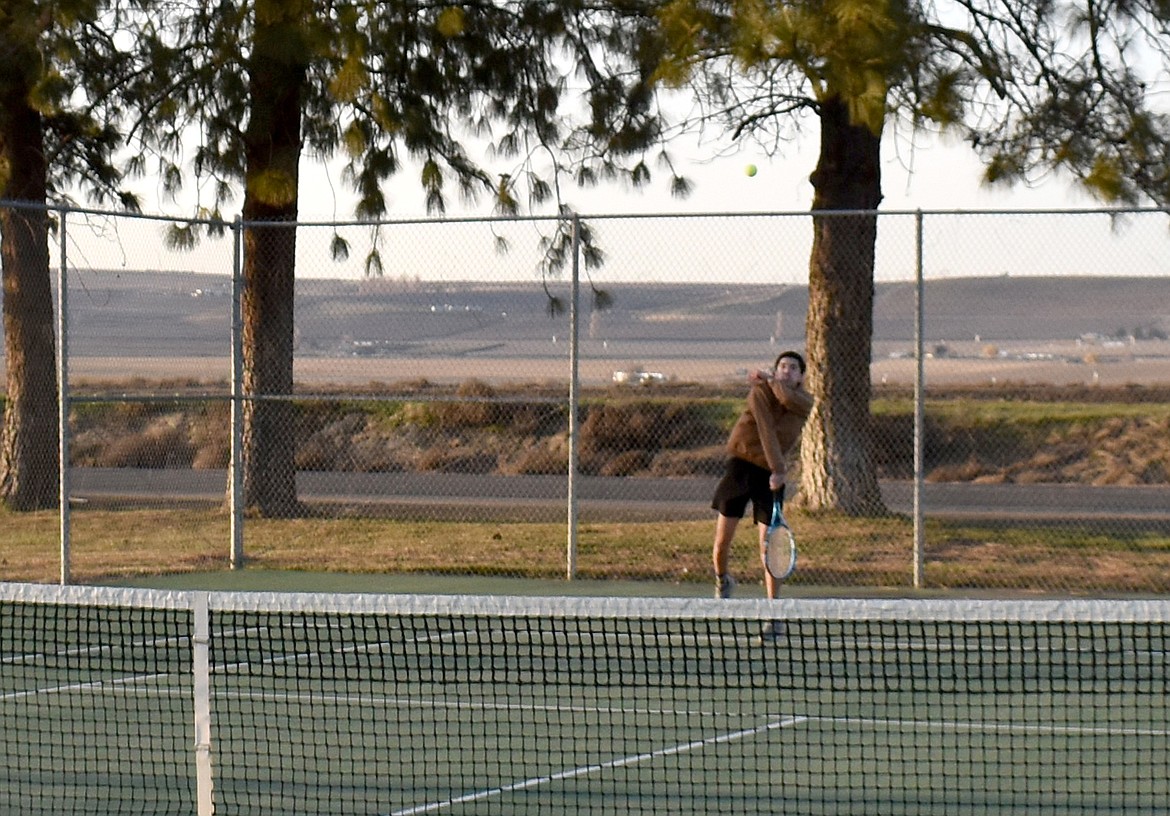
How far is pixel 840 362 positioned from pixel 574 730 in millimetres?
7736

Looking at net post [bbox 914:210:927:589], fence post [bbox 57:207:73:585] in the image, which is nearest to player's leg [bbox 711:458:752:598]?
net post [bbox 914:210:927:589]

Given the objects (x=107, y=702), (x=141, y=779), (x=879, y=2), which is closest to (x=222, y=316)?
(x=879, y=2)

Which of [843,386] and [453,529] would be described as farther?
[453,529]

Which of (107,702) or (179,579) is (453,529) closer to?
(179,579)

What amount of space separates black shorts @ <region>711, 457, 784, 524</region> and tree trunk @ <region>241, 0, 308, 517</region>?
578 centimetres

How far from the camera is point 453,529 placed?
51.8 ft

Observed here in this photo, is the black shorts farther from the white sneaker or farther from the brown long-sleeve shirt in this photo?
the white sneaker

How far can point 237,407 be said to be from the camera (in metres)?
12.9

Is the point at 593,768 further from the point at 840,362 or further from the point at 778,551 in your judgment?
the point at 840,362

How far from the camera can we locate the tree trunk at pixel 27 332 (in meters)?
16.5

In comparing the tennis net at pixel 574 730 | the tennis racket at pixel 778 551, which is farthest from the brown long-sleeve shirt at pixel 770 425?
the tennis net at pixel 574 730

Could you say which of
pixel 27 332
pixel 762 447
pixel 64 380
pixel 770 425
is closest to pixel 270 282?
pixel 27 332

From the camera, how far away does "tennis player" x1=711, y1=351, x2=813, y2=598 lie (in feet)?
31.1

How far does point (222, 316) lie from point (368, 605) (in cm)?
1170
